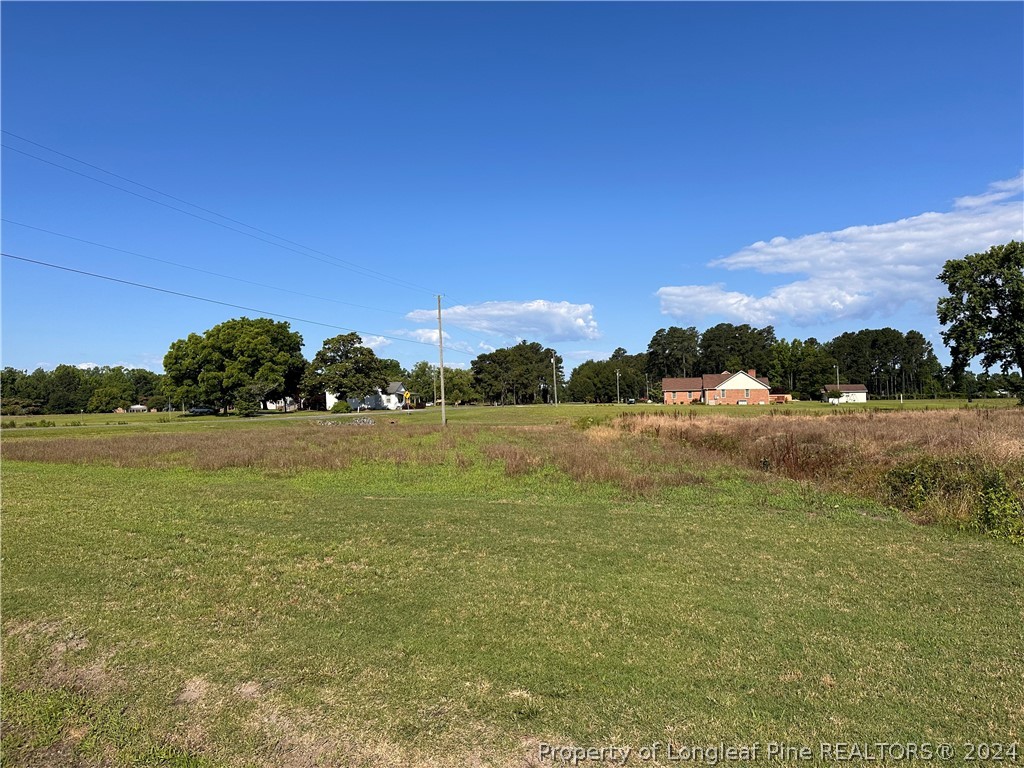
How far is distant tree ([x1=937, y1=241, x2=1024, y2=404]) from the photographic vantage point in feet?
165

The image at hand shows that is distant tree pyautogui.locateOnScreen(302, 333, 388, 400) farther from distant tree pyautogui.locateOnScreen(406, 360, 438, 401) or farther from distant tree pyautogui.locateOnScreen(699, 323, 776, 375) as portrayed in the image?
distant tree pyautogui.locateOnScreen(699, 323, 776, 375)

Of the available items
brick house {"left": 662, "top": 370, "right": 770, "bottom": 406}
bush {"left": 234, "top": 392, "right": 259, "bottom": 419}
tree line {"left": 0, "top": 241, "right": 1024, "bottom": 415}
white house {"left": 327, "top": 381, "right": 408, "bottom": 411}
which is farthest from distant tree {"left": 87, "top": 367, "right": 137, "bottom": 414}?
brick house {"left": 662, "top": 370, "right": 770, "bottom": 406}

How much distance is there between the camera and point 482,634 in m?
4.95

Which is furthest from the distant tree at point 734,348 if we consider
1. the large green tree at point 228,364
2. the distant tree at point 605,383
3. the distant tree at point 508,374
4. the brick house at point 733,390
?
the large green tree at point 228,364

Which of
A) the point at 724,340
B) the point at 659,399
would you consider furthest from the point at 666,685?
the point at 724,340

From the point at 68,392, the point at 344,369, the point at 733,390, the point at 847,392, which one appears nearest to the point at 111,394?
A: the point at 68,392

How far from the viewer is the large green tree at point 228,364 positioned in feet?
245

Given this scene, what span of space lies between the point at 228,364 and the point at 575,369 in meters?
104

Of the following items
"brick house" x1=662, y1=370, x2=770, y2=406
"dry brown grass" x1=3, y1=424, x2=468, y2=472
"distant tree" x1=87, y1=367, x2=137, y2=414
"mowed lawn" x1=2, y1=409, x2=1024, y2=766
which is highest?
"distant tree" x1=87, y1=367, x2=137, y2=414

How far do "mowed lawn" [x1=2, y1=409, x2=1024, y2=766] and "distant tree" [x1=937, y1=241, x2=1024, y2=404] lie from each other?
183ft

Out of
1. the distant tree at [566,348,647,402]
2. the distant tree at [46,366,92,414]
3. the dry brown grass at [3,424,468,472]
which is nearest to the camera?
the dry brown grass at [3,424,468,472]

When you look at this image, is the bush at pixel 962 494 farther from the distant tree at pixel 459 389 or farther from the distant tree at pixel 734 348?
the distant tree at pixel 734 348

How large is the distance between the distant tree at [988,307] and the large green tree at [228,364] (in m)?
78.7

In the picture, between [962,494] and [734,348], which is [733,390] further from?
[962,494]
